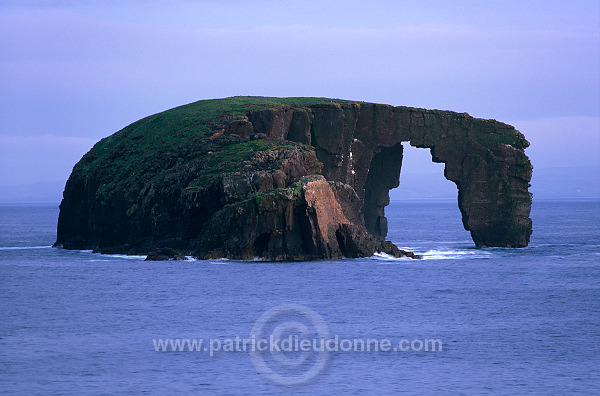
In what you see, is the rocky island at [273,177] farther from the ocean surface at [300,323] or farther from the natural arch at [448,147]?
the ocean surface at [300,323]

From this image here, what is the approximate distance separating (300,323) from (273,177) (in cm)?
3585

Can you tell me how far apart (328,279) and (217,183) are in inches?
797

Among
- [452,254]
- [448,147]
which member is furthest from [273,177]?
[448,147]

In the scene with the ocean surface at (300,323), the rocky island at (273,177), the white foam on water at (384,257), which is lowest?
the ocean surface at (300,323)

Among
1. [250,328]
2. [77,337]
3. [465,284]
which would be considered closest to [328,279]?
[465,284]

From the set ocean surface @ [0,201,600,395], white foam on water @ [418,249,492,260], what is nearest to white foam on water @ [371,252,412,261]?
ocean surface @ [0,201,600,395]

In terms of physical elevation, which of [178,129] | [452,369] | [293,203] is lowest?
[452,369]

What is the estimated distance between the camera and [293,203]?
87.9 m

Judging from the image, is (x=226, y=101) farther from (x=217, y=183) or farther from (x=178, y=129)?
(x=217, y=183)

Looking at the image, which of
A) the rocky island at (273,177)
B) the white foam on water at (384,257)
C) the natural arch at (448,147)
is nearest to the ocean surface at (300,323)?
the white foam on water at (384,257)

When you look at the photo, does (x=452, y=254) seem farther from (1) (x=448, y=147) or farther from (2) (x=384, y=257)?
(1) (x=448, y=147)

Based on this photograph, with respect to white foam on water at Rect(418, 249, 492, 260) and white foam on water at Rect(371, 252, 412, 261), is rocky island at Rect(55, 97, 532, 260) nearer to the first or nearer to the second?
white foam on water at Rect(371, 252, 412, 261)

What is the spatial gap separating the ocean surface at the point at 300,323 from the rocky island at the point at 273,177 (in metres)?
3.38

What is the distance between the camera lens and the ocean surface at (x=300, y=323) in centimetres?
4300
